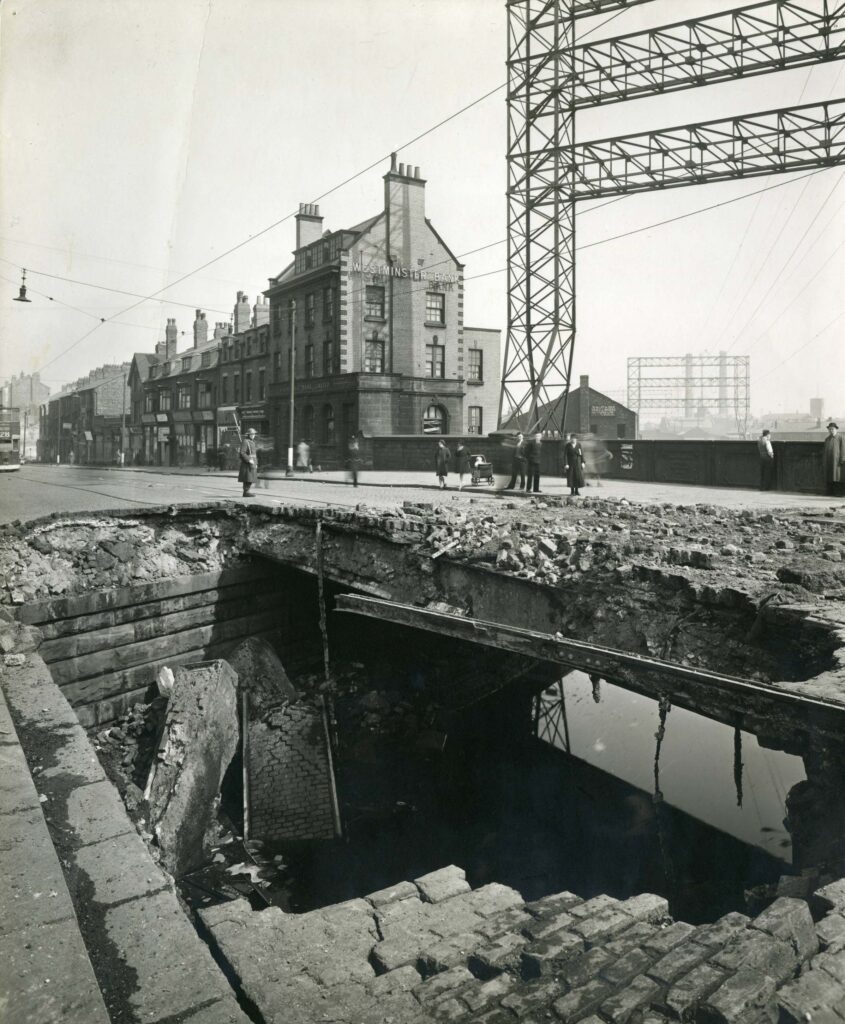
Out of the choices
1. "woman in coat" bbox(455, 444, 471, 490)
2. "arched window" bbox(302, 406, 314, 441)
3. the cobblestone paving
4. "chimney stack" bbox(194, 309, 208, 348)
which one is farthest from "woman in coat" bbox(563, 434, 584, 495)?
"chimney stack" bbox(194, 309, 208, 348)

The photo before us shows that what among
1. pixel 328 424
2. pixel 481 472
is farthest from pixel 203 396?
pixel 481 472

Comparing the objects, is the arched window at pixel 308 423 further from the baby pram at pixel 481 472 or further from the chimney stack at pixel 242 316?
the baby pram at pixel 481 472

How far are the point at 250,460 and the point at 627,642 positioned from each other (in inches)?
457

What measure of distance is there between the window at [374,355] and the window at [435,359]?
2.44 m

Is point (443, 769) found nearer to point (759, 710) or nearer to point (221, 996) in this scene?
point (759, 710)

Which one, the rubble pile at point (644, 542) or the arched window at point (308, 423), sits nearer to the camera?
the rubble pile at point (644, 542)

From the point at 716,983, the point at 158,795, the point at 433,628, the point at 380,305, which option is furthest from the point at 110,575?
the point at 380,305

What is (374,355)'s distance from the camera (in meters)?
35.1

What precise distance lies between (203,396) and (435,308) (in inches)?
722

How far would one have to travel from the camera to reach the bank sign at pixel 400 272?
34688mm

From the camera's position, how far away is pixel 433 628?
6.85 meters

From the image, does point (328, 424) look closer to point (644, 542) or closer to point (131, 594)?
point (131, 594)

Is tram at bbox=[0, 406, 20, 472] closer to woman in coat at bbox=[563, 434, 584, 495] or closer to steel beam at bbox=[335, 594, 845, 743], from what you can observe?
woman in coat at bbox=[563, 434, 584, 495]

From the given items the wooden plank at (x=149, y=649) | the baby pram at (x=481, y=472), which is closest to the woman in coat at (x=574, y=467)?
the baby pram at (x=481, y=472)
